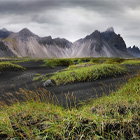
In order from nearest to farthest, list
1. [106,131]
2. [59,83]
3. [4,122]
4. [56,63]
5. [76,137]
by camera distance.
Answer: [76,137]
[106,131]
[4,122]
[59,83]
[56,63]

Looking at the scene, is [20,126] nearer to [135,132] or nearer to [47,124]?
[47,124]

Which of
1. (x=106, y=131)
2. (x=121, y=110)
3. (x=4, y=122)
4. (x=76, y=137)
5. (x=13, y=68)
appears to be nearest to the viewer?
(x=76, y=137)

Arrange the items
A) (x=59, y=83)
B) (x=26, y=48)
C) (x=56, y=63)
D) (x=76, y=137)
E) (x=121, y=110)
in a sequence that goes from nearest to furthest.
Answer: (x=76, y=137)
(x=121, y=110)
(x=59, y=83)
(x=56, y=63)
(x=26, y=48)

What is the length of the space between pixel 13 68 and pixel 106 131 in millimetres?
16912

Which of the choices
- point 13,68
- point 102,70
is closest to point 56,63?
point 13,68

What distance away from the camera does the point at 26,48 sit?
19025cm

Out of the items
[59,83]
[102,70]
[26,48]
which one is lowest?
[59,83]

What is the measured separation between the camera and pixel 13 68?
1798cm

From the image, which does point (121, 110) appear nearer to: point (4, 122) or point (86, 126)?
point (86, 126)

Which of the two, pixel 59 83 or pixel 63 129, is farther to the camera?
pixel 59 83

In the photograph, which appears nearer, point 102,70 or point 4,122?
point 4,122

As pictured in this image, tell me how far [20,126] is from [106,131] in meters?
1.51

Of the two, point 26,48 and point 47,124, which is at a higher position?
point 26,48

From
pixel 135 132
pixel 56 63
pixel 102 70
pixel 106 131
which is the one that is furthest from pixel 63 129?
pixel 56 63
